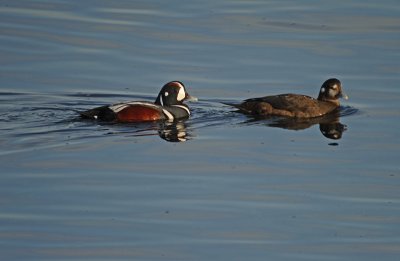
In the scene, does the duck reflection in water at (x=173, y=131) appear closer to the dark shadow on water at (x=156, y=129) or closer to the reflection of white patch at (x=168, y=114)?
the dark shadow on water at (x=156, y=129)

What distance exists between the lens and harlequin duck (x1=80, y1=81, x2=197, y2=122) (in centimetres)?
1692

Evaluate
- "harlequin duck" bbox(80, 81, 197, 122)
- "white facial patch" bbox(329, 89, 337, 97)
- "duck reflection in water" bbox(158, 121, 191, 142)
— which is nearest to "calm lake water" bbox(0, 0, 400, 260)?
"duck reflection in water" bbox(158, 121, 191, 142)

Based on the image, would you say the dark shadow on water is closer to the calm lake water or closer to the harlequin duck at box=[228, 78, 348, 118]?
the calm lake water

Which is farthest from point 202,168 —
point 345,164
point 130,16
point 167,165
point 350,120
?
point 130,16

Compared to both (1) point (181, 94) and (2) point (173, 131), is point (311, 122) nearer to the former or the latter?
(1) point (181, 94)

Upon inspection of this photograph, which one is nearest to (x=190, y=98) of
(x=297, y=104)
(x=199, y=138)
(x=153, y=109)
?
(x=153, y=109)

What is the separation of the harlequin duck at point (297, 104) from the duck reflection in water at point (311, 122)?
0.27 ft

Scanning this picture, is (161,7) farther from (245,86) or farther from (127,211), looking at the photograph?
(127,211)

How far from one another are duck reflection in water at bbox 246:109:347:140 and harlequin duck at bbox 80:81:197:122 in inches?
42.1

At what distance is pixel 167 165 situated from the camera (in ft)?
46.4

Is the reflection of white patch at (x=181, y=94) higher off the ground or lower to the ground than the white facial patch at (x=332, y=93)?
higher

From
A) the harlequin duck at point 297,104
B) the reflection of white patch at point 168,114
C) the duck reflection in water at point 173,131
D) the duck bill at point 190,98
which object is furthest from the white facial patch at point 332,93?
the reflection of white patch at point 168,114

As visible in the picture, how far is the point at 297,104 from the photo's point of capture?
57.9 feet

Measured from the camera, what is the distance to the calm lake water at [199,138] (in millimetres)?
11609
